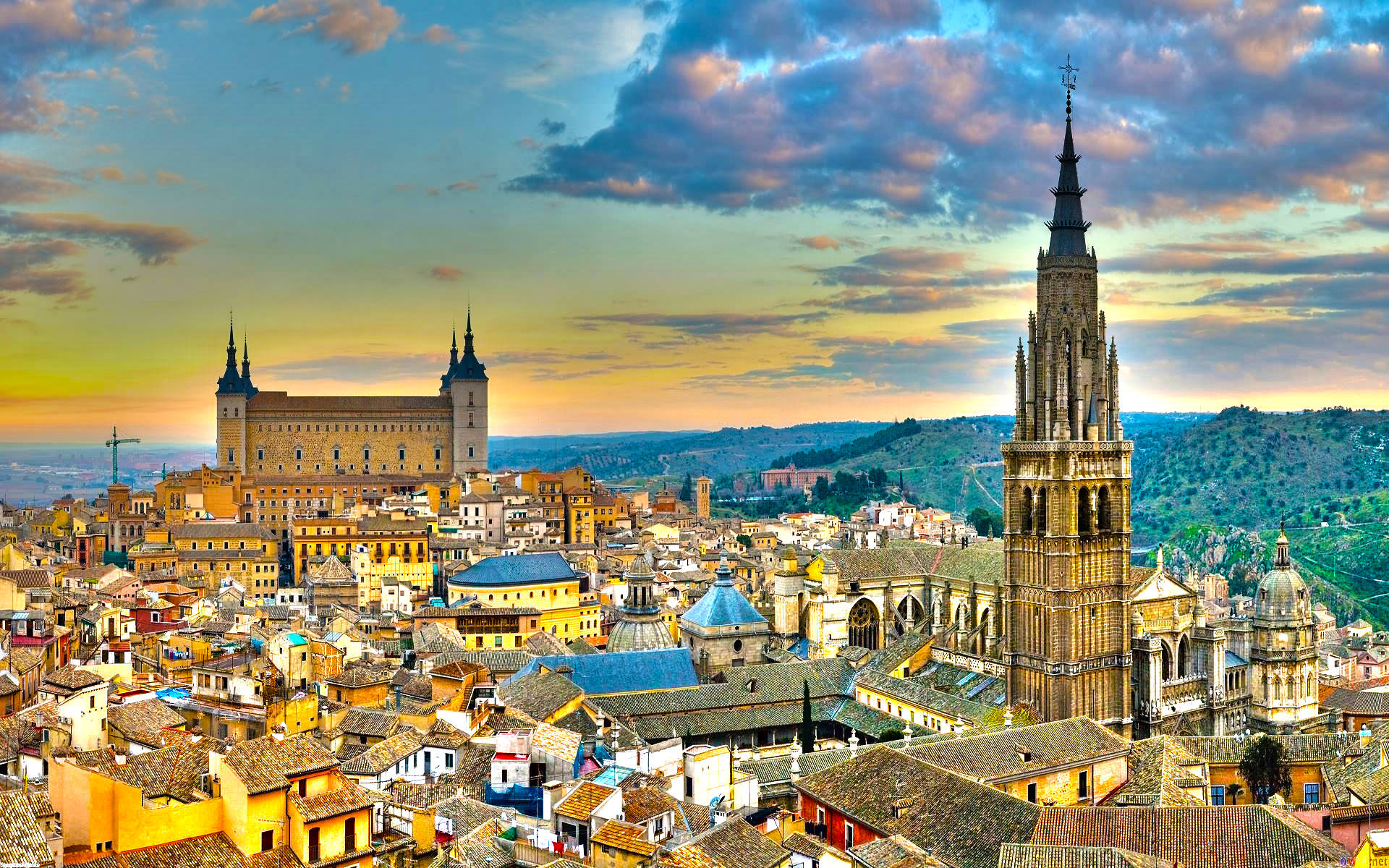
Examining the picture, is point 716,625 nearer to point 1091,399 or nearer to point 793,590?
point 793,590

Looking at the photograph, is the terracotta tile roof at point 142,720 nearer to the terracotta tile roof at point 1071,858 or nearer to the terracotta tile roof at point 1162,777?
the terracotta tile roof at point 1071,858

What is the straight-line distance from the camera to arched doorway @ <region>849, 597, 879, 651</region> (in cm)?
6228

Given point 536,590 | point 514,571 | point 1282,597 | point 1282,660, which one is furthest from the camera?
point 514,571

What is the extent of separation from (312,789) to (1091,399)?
35203 millimetres

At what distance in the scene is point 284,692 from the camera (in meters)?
44.9

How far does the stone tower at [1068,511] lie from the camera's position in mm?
50938

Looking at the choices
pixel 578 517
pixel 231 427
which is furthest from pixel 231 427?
pixel 578 517

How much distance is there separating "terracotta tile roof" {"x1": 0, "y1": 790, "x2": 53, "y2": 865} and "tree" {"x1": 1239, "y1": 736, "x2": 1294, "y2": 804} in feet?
103

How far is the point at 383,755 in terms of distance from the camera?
3578 centimetres

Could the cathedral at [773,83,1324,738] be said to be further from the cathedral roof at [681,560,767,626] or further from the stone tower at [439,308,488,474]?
the stone tower at [439,308,488,474]

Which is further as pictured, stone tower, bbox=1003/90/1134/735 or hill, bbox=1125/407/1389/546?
hill, bbox=1125/407/1389/546

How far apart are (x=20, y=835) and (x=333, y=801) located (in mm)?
6056

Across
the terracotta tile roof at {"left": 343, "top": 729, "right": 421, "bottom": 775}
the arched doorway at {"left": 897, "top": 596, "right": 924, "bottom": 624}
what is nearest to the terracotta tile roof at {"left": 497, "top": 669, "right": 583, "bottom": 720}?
the terracotta tile roof at {"left": 343, "top": 729, "right": 421, "bottom": 775}

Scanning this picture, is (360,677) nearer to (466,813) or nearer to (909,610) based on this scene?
(466,813)
